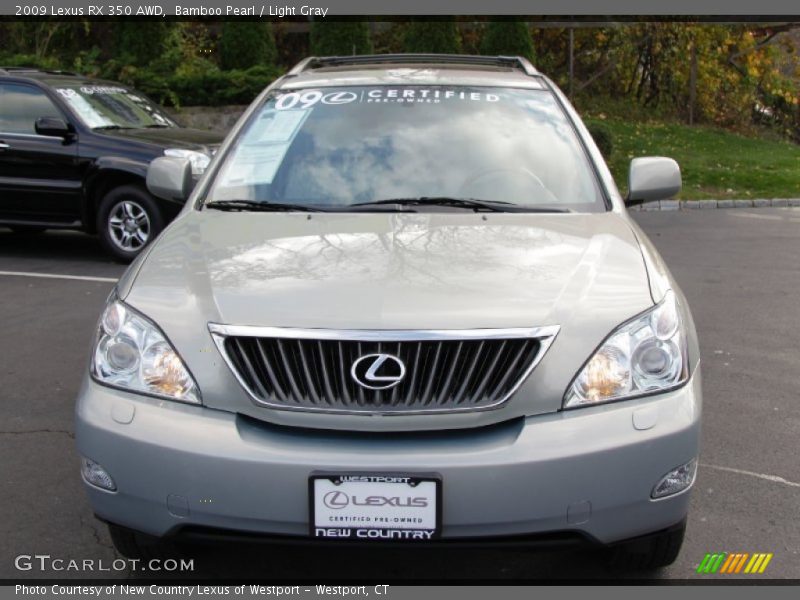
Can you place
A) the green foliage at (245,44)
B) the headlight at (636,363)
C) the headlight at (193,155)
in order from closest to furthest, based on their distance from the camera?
the headlight at (636,363) → the headlight at (193,155) → the green foliage at (245,44)

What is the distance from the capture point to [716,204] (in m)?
14.1

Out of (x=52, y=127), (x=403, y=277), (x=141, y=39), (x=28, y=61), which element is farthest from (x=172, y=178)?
(x=141, y=39)

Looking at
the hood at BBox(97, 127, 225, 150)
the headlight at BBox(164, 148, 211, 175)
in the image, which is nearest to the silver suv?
the headlight at BBox(164, 148, 211, 175)

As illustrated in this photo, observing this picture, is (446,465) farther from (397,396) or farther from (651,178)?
(651,178)

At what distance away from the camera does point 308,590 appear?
332 cm

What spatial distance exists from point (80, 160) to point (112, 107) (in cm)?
91

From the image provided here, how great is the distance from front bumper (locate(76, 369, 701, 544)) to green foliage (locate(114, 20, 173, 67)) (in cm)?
1623

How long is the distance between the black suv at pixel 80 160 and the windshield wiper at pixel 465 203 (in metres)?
5.36

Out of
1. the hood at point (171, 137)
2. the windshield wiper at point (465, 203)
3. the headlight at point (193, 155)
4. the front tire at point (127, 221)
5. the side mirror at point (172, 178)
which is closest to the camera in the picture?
the windshield wiper at point (465, 203)

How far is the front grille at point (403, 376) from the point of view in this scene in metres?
2.84

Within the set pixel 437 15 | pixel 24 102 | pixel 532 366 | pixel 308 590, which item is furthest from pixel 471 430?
pixel 437 15

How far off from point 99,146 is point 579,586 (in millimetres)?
7339

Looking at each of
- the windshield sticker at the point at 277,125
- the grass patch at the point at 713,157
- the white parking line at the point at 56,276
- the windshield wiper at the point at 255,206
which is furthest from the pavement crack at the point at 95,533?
the grass patch at the point at 713,157

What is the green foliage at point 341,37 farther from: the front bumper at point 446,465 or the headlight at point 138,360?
the front bumper at point 446,465
